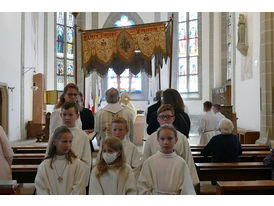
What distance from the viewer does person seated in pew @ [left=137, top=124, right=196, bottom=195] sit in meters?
2.82

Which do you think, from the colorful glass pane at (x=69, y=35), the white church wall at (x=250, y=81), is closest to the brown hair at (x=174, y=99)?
the white church wall at (x=250, y=81)

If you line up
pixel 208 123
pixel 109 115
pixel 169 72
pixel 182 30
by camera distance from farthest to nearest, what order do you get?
1. pixel 182 30
2. pixel 169 72
3. pixel 208 123
4. pixel 109 115

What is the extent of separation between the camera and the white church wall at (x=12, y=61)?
10586 millimetres

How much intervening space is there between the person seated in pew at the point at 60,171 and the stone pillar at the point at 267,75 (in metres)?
6.35

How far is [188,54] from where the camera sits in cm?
1667

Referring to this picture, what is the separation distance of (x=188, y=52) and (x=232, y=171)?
1314 cm

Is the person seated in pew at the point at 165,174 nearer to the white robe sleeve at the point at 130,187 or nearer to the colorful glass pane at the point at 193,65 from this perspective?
the white robe sleeve at the point at 130,187

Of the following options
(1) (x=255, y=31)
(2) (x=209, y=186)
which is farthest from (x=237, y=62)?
(2) (x=209, y=186)

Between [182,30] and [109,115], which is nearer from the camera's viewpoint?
[109,115]

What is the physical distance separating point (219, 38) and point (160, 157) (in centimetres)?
1323

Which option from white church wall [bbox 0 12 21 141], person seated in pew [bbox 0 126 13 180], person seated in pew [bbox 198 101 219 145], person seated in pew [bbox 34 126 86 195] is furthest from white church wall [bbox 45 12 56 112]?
person seated in pew [bbox 34 126 86 195]

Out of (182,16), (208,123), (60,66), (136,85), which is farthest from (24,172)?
(182,16)

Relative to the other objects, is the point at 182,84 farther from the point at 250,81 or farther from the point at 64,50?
the point at 250,81

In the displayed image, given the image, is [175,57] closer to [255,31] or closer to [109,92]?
[255,31]
